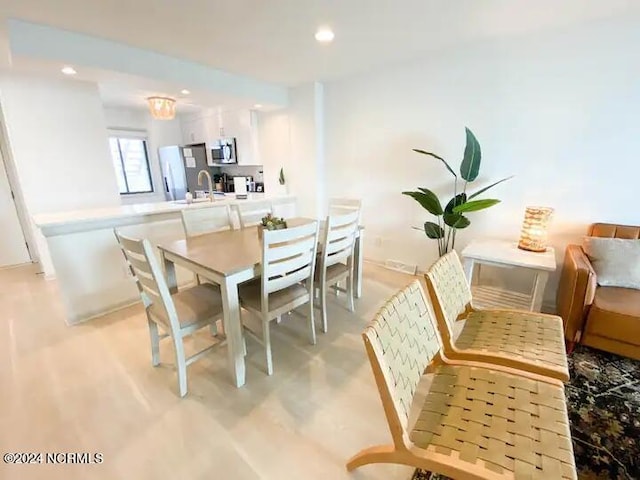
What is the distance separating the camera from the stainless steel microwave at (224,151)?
17.3ft

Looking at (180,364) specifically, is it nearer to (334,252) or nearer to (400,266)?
(334,252)

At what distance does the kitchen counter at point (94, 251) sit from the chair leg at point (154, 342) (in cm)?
119

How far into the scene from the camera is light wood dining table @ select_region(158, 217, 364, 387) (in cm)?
174

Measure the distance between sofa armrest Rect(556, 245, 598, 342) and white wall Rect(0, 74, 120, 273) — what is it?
4963 millimetres

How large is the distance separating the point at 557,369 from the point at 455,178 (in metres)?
2.21

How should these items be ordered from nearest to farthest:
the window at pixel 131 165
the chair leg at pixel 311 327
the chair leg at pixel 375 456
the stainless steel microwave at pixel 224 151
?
the chair leg at pixel 375 456 → the chair leg at pixel 311 327 → the stainless steel microwave at pixel 224 151 → the window at pixel 131 165

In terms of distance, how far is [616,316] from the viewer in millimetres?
1906

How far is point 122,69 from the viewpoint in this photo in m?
2.65

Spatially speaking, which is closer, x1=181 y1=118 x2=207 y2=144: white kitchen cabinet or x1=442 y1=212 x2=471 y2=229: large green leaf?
x1=442 y1=212 x2=471 y2=229: large green leaf

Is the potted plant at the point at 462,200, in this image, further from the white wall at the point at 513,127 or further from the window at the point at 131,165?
the window at the point at 131,165

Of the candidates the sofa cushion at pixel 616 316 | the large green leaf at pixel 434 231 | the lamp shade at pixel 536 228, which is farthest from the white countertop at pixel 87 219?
the sofa cushion at pixel 616 316

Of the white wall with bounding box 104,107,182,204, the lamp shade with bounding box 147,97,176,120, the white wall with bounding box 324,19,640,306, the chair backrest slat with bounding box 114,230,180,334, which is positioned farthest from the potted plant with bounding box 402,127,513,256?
the white wall with bounding box 104,107,182,204

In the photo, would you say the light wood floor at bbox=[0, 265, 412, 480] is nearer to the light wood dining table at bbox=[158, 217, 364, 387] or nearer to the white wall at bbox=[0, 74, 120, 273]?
the light wood dining table at bbox=[158, 217, 364, 387]

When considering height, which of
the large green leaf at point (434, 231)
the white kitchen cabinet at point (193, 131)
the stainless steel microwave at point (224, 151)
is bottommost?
the large green leaf at point (434, 231)
